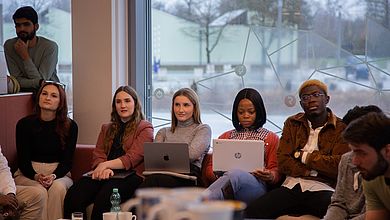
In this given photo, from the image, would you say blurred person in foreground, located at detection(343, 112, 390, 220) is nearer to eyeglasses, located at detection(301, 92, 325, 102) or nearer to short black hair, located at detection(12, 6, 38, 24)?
Answer: eyeglasses, located at detection(301, 92, 325, 102)

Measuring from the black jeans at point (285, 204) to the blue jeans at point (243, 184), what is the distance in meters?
0.11

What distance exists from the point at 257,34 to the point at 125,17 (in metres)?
1.17

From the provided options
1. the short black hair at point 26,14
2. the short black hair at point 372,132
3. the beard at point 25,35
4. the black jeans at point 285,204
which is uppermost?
the short black hair at point 26,14

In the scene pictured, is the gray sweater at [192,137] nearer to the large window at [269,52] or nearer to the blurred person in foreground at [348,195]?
the large window at [269,52]

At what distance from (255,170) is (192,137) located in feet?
2.04

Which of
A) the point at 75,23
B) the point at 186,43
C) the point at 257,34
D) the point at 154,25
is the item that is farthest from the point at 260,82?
the point at 75,23

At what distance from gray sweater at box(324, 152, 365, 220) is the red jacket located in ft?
5.48

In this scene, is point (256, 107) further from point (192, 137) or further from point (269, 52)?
point (269, 52)

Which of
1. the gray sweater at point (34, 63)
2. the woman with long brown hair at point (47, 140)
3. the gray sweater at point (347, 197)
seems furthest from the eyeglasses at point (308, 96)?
the gray sweater at point (34, 63)

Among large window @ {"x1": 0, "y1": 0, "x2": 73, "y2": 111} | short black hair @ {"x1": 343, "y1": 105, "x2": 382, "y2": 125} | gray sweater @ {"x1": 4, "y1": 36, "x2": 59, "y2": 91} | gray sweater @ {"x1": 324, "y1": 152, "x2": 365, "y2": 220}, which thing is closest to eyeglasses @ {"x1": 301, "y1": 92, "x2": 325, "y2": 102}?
short black hair @ {"x1": 343, "y1": 105, "x2": 382, "y2": 125}

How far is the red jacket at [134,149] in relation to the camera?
466 cm

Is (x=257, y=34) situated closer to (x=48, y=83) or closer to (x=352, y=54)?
(x=352, y=54)

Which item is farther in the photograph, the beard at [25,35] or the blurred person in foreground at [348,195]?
the beard at [25,35]

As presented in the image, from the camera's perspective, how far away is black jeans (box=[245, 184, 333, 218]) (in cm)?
401
